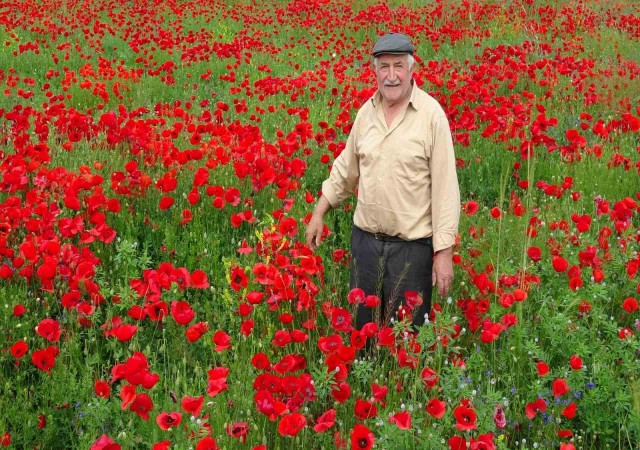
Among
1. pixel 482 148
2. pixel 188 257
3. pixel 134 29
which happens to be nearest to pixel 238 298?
pixel 188 257

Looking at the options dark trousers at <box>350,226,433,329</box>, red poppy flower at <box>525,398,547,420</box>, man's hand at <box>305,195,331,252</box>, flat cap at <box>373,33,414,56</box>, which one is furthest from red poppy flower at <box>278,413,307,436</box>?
flat cap at <box>373,33,414,56</box>

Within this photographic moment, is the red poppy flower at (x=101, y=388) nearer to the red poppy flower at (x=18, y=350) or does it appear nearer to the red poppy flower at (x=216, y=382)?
the red poppy flower at (x=18, y=350)

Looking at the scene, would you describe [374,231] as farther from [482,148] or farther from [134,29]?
Answer: [134,29]

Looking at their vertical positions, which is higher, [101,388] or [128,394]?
[128,394]

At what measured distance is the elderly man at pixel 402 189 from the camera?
136 inches

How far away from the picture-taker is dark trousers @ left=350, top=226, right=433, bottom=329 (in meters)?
3.66

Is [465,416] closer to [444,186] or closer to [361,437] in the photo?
[361,437]

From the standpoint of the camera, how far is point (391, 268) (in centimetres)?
370

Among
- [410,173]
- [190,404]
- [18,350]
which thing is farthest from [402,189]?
[18,350]

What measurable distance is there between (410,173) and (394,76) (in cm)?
53

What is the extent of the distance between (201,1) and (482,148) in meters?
13.5

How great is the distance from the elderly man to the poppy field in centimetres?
24

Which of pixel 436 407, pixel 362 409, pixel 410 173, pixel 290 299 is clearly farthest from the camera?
pixel 290 299

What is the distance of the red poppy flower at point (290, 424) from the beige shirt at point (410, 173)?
1422 millimetres
